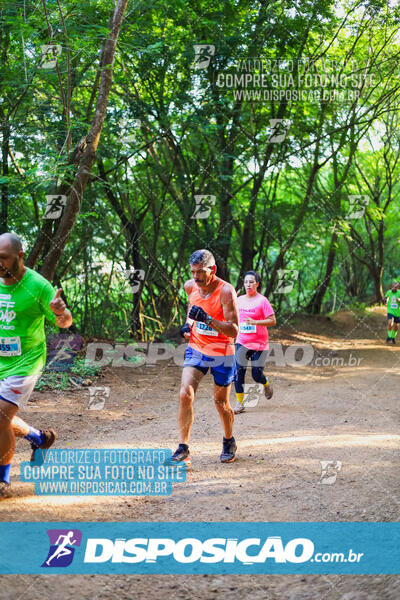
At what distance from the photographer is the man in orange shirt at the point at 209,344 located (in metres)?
5.55

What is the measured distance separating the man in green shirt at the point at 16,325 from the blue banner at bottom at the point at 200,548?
84 cm

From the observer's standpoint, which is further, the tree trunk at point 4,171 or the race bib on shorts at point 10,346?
the tree trunk at point 4,171

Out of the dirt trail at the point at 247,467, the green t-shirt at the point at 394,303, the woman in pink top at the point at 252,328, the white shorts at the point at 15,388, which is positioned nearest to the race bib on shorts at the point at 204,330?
the dirt trail at the point at 247,467

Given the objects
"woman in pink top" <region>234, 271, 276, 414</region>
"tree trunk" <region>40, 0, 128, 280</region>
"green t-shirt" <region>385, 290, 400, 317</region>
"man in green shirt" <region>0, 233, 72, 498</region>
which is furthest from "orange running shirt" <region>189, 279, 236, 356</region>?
"green t-shirt" <region>385, 290, 400, 317</region>

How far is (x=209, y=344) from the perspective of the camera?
5750 millimetres

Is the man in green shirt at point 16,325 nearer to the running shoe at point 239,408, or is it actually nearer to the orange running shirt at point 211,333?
Answer: the orange running shirt at point 211,333

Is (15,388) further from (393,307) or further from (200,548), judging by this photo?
(393,307)

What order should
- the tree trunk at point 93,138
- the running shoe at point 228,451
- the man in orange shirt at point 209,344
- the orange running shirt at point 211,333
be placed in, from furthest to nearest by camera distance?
the tree trunk at point 93,138, the running shoe at point 228,451, the orange running shirt at point 211,333, the man in orange shirt at point 209,344

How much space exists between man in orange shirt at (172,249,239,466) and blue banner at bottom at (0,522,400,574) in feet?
4.59

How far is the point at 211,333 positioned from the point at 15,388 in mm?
1954

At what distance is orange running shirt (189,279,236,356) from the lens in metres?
5.67

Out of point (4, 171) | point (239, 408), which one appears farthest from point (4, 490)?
point (4, 171)

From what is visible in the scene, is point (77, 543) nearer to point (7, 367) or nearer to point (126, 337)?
point (7, 367)

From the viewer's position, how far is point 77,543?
13.2 feet
